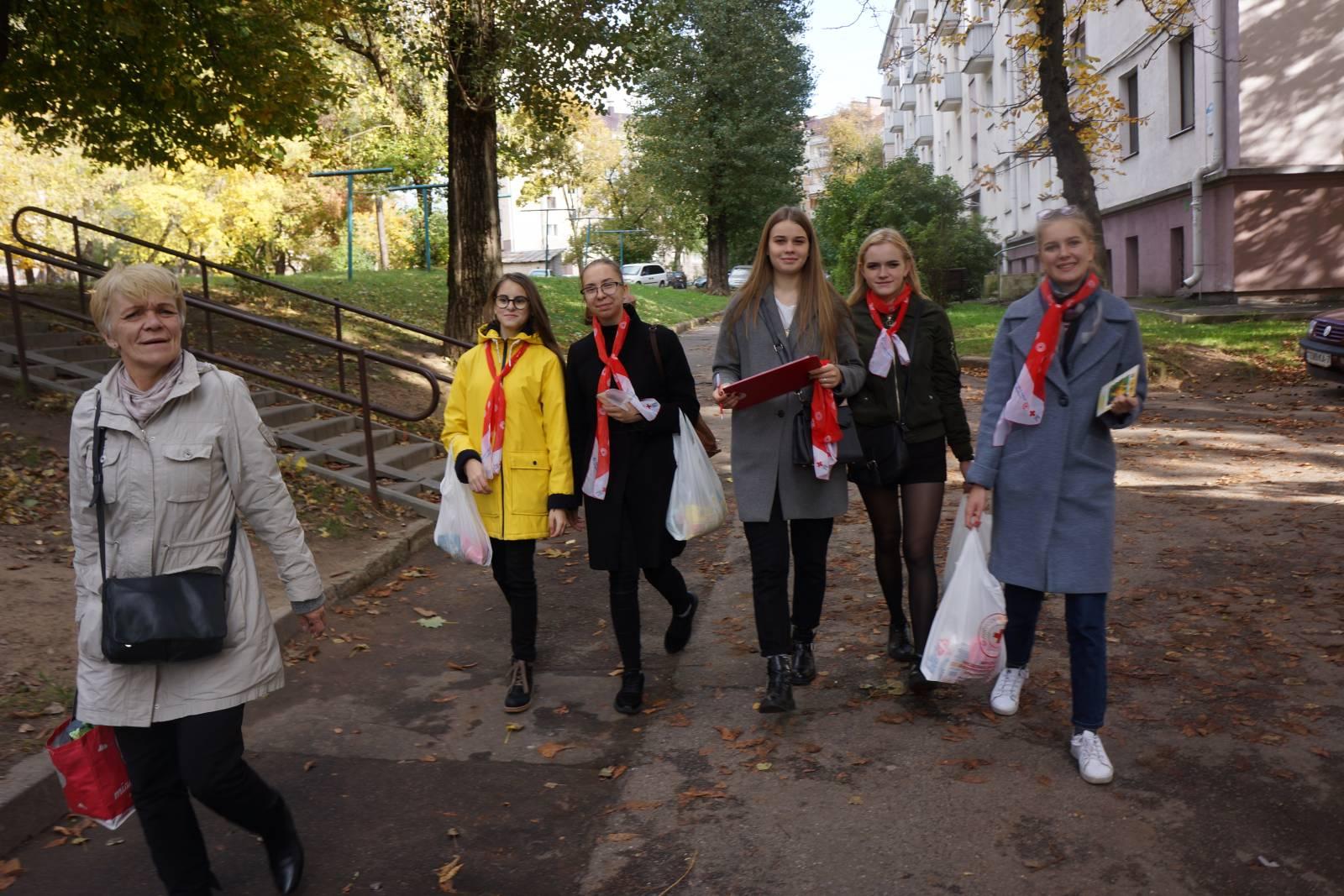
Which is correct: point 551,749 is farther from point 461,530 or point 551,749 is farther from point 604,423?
point 604,423

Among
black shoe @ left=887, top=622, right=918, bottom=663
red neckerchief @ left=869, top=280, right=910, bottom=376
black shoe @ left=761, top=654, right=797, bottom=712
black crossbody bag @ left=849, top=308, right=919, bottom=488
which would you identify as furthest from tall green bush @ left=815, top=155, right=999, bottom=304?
black shoe @ left=761, top=654, right=797, bottom=712

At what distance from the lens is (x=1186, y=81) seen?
2369 centimetres

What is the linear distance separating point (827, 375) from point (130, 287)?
249 centimetres

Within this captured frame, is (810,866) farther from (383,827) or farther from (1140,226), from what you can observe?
(1140,226)

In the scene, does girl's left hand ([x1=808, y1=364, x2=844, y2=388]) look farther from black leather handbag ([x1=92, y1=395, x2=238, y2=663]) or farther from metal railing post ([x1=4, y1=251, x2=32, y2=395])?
metal railing post ([x1=4, y1=251, x2=32, y2=395])

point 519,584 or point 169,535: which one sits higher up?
point 169,535

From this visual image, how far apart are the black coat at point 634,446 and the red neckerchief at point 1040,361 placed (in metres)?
1.46

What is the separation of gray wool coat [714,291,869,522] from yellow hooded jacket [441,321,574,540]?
70cm

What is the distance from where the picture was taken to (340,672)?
567 centimetres

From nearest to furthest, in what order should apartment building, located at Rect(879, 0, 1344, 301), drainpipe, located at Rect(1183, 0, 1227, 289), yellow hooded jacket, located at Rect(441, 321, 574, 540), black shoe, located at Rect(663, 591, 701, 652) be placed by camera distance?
1. yellow hooded jacket, located at Rect(441, 321, 574, 540)
2. black shoe, located at Rect(663, 591, 701, 652)
3. apartment building, located at Rect(879, 0, 1344, 301)
4. drainpipe, located at Rect(1183, 0, 1227, 289)

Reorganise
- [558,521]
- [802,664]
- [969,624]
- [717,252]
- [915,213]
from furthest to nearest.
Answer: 1. [717,252]
2. [915,213]
3. [802,664]
4. [558,521]
5. [969,624]

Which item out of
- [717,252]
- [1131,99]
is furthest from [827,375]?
[717,252]

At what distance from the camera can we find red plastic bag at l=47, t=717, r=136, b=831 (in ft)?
10.2

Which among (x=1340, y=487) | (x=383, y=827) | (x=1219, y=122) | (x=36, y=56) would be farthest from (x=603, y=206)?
(x=383, y=827)
